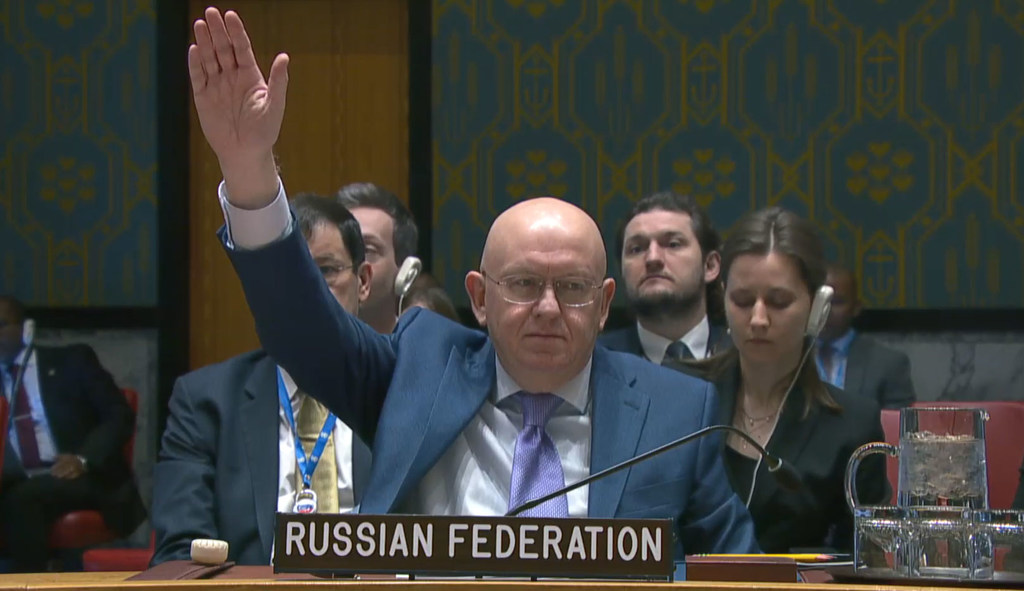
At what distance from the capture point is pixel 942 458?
189 cm

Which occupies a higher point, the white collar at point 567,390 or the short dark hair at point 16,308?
the short dark hair at point 16,308

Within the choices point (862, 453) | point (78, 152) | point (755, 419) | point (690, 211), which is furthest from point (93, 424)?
point (862, 453)

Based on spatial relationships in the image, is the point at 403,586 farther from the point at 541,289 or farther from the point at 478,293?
the point at 478,293

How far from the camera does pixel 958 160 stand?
570 cm

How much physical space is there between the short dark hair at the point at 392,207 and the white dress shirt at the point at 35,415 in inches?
61.3

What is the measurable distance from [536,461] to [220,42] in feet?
2.84

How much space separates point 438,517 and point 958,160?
178 inches

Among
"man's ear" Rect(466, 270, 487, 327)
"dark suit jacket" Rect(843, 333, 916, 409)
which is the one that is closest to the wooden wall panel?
"dark suit jacket" Rect(843, 333, 916, 409)

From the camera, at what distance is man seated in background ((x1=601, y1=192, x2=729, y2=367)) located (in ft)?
12.8

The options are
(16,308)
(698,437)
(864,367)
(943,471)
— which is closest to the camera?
(943,471)

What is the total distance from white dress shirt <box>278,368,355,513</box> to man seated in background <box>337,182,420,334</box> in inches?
21.9

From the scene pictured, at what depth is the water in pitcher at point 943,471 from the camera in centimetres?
188

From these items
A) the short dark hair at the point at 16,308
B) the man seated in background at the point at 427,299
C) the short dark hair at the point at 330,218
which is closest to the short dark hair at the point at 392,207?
the man seated in background at the point at 427,299

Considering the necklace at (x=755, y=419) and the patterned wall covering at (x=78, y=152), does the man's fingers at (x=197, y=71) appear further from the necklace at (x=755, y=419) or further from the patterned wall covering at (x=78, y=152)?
the patterned wall covering at (x=78, y=152)
